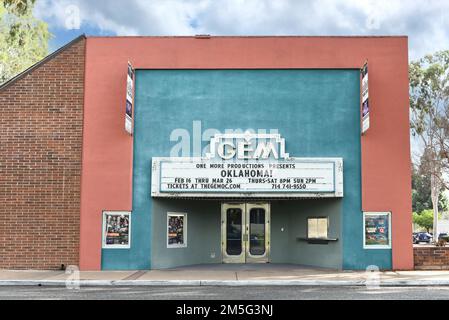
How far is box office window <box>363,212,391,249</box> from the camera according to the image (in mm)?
18578

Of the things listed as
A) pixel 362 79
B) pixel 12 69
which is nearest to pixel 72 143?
pixel 362 79

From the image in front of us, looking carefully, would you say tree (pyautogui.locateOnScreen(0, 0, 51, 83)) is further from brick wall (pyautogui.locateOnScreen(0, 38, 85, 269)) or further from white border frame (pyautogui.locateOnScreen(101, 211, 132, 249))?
white border frame (pyautogui.locateOnScreen(101, 211, 132, 249))

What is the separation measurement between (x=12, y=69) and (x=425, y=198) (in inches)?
2333

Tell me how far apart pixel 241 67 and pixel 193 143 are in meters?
3.06

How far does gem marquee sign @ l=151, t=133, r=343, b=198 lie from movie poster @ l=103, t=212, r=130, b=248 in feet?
4.51

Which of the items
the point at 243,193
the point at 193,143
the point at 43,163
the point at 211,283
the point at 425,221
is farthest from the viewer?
the point at 425,221

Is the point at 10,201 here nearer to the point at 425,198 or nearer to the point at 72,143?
the point at 72,143

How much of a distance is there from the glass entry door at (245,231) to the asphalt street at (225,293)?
5.98m

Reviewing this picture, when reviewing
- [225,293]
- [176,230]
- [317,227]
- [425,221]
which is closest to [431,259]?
[317,227]

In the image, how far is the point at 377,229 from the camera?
735 inches

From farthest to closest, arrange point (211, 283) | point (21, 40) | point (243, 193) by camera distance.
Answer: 1. point (21, 40)
2. point (243, 193)
3. point (211, 283)

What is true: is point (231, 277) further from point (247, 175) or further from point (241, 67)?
point (241, 67)

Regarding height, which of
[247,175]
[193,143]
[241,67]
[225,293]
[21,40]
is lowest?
[225,293]

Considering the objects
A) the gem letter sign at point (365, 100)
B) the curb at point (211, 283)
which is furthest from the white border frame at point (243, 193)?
the curb at point (211, 283)
